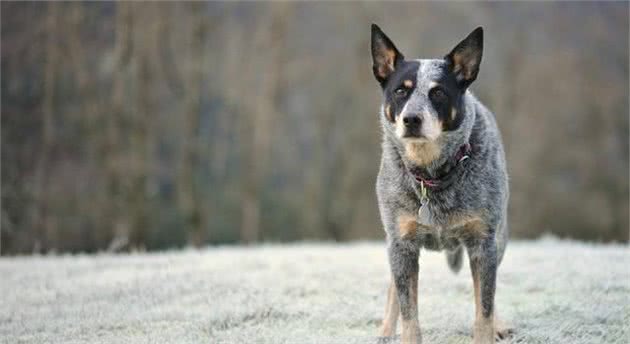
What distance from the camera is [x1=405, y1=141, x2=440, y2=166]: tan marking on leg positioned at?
4645 mm

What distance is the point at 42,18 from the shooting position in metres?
14.5

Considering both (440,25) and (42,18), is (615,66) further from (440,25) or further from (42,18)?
A: (42,18)

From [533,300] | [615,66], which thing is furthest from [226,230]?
[533,300]

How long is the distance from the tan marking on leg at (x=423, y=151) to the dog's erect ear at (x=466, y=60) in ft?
1.42

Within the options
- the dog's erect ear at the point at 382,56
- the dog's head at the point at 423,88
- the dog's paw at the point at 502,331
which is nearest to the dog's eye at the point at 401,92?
the dog's head at the point at 423,88

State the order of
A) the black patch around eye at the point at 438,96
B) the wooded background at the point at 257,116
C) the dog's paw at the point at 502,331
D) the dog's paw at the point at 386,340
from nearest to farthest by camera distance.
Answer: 1. the black patch around eye at the point at 438,96
2. the dog's paw at the point at 386,340
3. the dog's paw at the point at 502,331
4. the wooded background at the point at 257,116

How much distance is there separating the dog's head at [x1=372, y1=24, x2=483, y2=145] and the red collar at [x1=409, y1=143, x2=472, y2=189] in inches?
7.4

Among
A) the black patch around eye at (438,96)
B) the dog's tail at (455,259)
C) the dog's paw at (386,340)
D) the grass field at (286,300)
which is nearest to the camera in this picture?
the black patch around eye at (438,96)

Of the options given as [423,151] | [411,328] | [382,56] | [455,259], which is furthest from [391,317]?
[382,56]

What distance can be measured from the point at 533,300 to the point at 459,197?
2097 mm

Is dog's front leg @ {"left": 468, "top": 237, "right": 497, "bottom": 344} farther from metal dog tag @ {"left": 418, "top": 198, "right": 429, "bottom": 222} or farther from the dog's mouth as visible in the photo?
the dog's mouth

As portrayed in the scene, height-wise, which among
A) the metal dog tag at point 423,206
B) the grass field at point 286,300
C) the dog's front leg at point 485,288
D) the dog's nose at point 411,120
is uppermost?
the dog's nose at point 411,120

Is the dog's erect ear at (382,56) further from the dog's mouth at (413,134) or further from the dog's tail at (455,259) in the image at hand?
the dog's tail at (455,259)

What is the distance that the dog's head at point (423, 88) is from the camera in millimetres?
4391
